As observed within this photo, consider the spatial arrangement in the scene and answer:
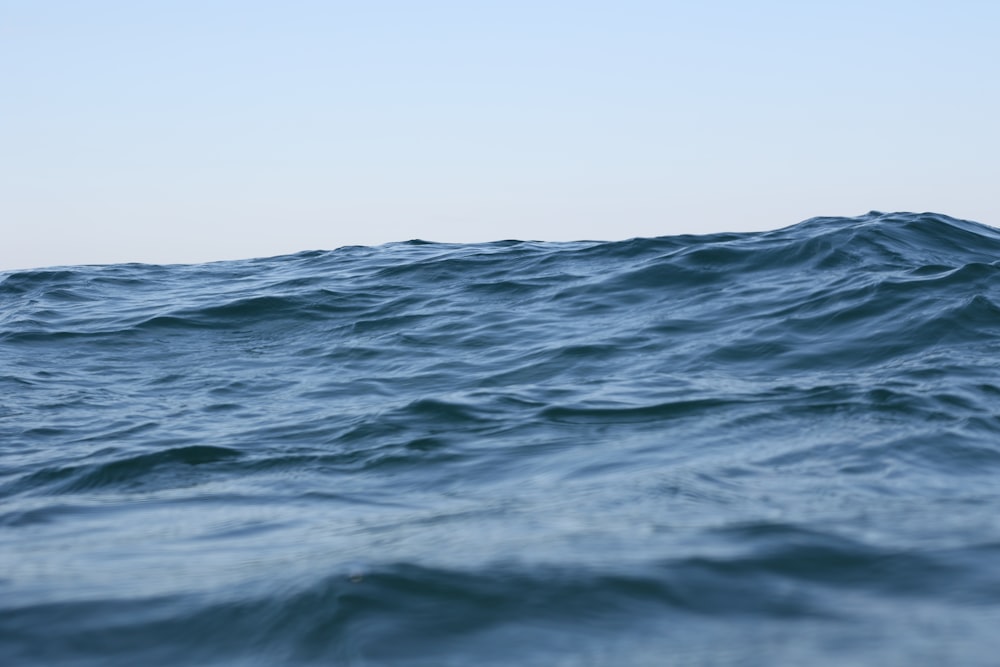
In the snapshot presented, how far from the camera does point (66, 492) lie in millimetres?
6918

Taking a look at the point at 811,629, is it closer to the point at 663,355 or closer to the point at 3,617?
the point at 3,617

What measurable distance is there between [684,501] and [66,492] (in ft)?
12.5

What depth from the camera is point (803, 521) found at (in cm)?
516

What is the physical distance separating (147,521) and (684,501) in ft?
9.35

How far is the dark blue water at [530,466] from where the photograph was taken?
13.2 feet

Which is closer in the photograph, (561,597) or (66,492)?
(561,597)

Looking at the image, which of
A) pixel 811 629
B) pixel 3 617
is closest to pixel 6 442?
pixel 3 617

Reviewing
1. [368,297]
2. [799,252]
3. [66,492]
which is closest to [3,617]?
[66,492]

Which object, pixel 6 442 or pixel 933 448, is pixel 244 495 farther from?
pixel 933 448

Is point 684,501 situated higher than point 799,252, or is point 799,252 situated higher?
point 799,252

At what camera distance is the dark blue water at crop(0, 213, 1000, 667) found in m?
4.02

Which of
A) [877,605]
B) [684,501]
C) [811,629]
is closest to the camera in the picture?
[811,629]

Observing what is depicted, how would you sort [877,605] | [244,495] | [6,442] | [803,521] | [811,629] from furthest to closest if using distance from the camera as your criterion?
1. [6,442]
2. [244,495]
3. [803,521]
4. [877,605]
5. [811,629]

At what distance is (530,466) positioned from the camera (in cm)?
681
